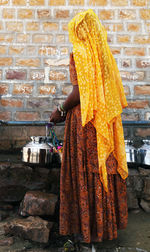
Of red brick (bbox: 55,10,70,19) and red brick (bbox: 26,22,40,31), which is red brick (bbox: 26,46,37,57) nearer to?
red brick (bbox: 26,22,40,31)

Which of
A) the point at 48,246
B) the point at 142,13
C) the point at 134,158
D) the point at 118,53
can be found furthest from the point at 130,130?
the point at 48,246

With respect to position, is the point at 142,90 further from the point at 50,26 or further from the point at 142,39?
the point at 50,26

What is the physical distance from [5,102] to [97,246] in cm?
237

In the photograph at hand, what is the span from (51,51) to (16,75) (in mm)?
638

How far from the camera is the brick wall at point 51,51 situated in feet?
11.2

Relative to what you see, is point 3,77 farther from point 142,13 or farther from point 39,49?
point 142,13

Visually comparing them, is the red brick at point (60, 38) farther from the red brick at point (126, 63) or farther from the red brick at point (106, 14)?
the red brick at point (126, 63)

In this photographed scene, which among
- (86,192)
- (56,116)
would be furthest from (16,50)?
(86,192)

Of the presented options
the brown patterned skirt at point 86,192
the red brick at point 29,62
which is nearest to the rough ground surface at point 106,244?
the brown patterned skirt at point 86,192

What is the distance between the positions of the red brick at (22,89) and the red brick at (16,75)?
0.39 feet

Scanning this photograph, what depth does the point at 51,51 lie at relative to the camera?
3.41m

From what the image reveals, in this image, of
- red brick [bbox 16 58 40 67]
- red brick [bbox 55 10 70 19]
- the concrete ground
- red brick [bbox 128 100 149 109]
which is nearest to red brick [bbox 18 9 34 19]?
red brick [bbox 55 10 70 19]

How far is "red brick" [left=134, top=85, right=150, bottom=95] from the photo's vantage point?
11.2 feet

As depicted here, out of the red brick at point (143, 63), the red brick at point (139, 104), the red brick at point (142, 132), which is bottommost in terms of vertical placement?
the red brick at point (142, 132)
